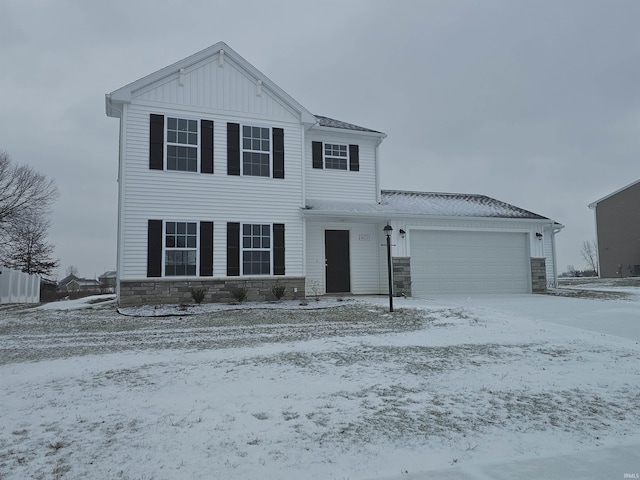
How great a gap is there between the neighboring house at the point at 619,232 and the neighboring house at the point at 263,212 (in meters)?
18.1

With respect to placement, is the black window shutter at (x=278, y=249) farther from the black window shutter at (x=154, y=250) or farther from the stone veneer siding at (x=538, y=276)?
the stone veneer siding at (x=538, y=276)

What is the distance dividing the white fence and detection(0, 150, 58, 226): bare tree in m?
7.03

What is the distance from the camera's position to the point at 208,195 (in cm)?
1255

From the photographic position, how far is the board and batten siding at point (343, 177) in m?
14.7

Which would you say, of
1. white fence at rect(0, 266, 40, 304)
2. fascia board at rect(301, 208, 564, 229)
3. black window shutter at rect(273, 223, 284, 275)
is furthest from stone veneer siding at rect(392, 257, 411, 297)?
white fence at rect(0, 266, 40, 304)

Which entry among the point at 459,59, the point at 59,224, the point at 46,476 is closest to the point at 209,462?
the point at 46,476

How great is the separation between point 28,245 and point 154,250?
23.3m

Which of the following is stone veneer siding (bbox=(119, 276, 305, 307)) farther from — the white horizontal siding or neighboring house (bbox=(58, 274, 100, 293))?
neighboring house (bbox=(58, 274, 100, 293))

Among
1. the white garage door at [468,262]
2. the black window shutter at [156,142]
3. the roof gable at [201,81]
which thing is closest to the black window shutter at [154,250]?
the black window shutter at [156,142]

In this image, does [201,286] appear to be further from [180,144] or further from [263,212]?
[180,144]

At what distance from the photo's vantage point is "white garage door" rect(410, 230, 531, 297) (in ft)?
48.1

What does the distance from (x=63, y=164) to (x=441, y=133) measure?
23.0 metres

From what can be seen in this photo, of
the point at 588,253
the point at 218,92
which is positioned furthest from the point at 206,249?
the point at 588,253

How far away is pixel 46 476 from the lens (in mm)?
2707
